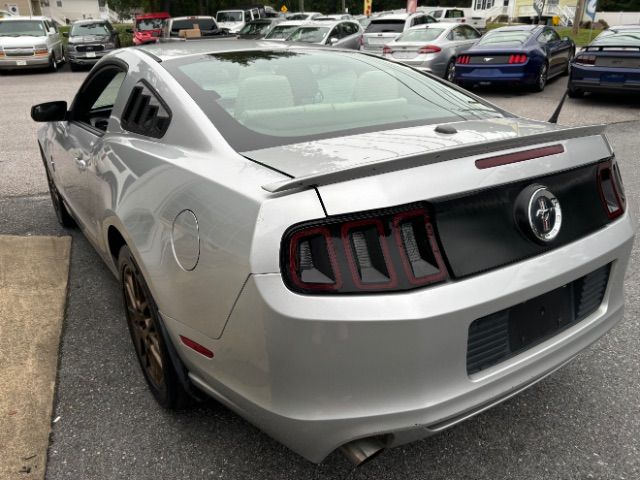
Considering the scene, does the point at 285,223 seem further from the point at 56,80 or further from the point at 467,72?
the point at 56,80

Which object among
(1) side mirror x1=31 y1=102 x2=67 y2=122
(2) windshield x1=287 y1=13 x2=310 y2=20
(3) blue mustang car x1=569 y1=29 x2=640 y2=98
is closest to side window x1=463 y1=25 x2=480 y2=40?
(3) blue mustang car x1=569 y1=29 x2=640 y2=98

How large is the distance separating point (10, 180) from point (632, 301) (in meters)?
6.19

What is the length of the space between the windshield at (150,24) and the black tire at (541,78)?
19.7 metres

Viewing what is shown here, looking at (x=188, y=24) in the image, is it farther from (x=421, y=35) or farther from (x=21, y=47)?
(x=421, y=35)

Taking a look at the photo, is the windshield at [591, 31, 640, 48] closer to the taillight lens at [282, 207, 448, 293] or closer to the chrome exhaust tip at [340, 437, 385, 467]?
the taillight lens at [282, 207, 448, 293]

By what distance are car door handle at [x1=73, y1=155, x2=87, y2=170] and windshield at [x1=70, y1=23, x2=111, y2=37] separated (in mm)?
19556

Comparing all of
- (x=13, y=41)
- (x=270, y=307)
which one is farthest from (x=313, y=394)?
(x=13, y=41)

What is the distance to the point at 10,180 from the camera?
636 cm

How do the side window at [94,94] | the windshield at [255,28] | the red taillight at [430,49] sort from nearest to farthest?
the side window at [94,94], the red taillight at [430,49], the windshield at [255,28]

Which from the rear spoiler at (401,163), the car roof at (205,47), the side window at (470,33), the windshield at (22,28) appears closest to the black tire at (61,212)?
the car roof at (205,47)

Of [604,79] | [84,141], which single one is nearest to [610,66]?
[604,79]

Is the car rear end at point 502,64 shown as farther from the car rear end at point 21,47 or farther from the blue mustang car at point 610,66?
the car rear end at point 21,47

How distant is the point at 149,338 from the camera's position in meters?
2.53

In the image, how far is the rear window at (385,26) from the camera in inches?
628
